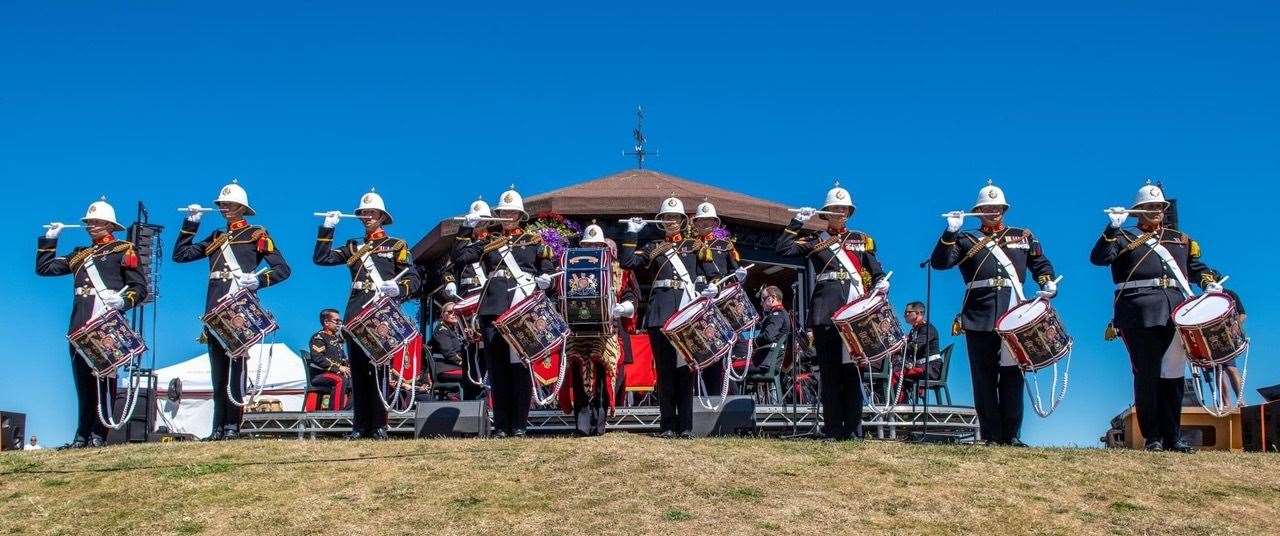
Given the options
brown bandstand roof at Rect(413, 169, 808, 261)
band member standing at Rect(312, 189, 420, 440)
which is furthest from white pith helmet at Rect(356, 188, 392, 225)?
brown bandstand roof at Rect(413, 169, 808, 261)

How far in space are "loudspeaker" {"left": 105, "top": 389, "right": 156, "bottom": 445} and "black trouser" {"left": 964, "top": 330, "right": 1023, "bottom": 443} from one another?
8.29 m

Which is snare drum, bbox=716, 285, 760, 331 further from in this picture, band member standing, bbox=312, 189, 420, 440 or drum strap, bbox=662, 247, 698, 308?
band member standing, bbox=312, 189, 420, 440

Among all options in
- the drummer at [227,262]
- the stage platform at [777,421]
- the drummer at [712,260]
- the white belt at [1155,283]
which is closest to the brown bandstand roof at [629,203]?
the stage platform at [777,421]

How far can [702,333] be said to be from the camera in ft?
43.0

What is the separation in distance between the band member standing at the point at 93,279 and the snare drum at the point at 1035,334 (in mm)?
7960

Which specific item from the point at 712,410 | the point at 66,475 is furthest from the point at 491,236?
the point at 66,475

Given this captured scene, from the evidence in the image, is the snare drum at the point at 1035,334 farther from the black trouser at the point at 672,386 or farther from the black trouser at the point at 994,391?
the black trouser at the point at 672,386

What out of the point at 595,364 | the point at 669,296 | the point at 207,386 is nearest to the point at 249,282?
the point at 595,364

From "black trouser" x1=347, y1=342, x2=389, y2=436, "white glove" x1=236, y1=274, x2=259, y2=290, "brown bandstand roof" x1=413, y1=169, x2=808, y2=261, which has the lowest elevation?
"black trouser" x1=347, y1=342, x2=389, y2=436

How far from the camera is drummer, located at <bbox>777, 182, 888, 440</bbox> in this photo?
43.7 feet

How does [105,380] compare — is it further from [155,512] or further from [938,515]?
[938,515]

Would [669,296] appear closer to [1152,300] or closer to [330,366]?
[1152,300]

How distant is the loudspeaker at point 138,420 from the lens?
48.8 feet

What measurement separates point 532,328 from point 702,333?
153 cm
